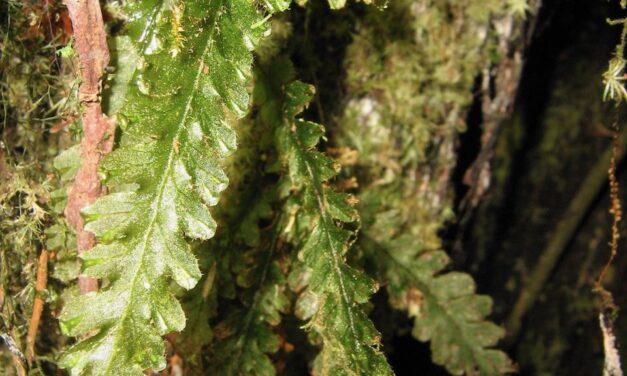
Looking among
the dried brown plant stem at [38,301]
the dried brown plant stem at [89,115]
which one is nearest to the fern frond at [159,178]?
the dried brown plant stem at [89,115]

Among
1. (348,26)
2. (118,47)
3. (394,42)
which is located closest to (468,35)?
(394,42)

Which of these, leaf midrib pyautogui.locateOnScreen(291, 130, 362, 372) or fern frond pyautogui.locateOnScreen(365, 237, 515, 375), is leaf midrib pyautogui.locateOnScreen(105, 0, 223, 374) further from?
fern frond pyautogui.locateOnScreen(365, 237, 515, 375)

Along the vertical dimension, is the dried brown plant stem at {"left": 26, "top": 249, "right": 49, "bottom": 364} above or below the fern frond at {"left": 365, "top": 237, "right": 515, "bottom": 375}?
below

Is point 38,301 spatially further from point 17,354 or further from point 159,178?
point 159,178

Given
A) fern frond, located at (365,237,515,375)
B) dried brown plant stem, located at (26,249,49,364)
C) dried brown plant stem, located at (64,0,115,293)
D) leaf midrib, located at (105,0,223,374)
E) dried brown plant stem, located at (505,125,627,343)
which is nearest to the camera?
leaf midrib, located at (105,0,223,374)

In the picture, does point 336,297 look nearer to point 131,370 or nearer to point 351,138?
point 131,370

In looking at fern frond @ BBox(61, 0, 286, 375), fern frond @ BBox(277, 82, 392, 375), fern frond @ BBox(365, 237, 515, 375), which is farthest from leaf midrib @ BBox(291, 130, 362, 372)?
fern frond @ BBox(365, 237, 515, 375)

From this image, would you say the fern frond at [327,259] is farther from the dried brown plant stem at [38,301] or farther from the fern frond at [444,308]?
the dried brown plant stem at [38,301]
